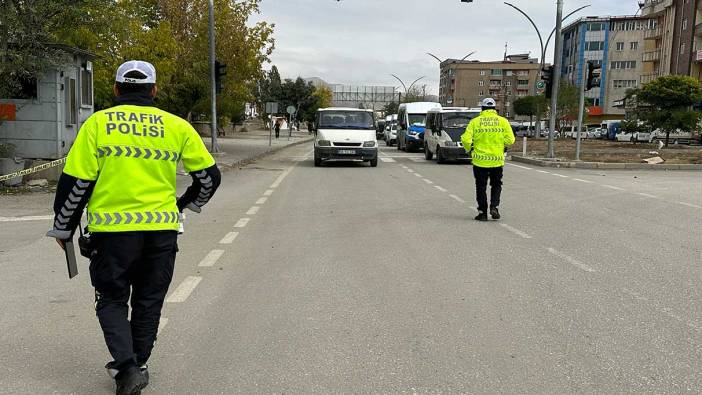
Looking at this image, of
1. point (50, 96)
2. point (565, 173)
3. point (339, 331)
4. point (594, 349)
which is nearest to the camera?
point (594, 349)

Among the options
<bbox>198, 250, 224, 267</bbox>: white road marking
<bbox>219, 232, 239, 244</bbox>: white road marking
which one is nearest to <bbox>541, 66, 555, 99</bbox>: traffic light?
<bbox>219, 232, 239, 244</bbox>: white road marking

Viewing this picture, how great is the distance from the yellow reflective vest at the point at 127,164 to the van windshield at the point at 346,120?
18938mm

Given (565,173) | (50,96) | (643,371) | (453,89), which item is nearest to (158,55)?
(50,96)

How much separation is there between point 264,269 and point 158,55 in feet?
66.0

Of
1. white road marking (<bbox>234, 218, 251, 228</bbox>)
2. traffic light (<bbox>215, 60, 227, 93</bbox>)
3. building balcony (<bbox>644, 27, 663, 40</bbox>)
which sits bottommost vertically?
white road marking (<bbox>234, 218, 251, 228</bbox>)

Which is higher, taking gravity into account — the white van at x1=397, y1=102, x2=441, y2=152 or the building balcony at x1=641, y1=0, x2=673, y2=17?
the building balcony at x1=641, y1=0, x2=673, y2=17

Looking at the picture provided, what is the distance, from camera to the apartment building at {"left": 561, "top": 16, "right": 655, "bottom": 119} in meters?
92.4

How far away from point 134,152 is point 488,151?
7.24m

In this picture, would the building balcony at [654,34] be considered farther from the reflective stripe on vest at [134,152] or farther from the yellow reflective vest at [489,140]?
the reflective stripe on vest at [134,152]

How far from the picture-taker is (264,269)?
6.61 m

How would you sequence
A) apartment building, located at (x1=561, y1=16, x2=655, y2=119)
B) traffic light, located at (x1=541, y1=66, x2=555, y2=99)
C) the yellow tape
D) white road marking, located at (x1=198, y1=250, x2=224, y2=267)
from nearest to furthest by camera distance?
white road marking, located at (x1=198, y1=250, x2=224, y2=267) < the yellow tape < traffic light, located at (x1=541, y1=66, x2=555, y2=99) < apartment building, located at (x1=561, y1=16, x2=655, y2=119)

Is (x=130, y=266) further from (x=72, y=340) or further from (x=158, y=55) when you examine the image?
(x=158, y=55)

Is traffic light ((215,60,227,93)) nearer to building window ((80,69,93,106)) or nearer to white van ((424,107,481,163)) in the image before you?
building window ((80,69,93,106))

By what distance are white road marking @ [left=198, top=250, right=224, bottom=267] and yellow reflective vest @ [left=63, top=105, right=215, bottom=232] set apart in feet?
11.3
